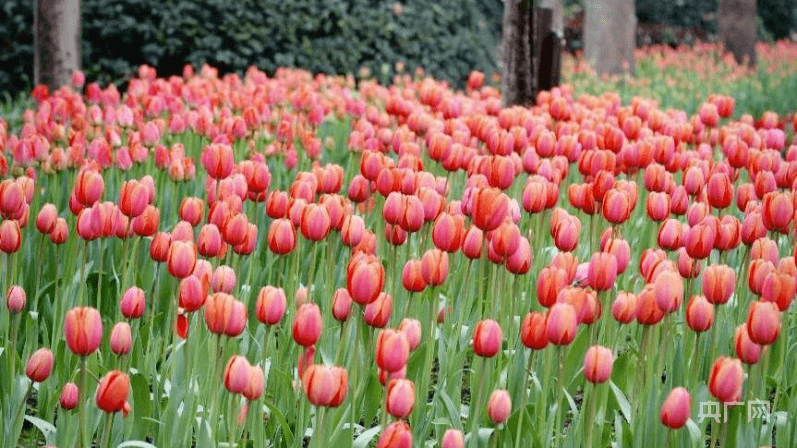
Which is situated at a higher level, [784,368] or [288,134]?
[288,134]

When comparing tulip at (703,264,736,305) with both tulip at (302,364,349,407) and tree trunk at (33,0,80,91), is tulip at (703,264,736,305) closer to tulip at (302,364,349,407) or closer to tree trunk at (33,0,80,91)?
tulip at (302,364,349,407)

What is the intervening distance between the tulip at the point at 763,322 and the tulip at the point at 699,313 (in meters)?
0.19

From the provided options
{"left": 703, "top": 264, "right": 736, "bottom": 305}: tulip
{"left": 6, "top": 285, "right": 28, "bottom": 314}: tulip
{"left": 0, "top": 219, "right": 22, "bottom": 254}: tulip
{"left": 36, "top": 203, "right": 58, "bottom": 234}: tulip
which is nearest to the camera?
{"left": 703, "top": 264, "right": 736, "bottom": 305}: tulip

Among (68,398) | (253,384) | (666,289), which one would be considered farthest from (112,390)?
(666,289)

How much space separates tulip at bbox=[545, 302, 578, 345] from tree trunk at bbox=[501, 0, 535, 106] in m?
5.27

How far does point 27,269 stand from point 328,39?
7.32 meters

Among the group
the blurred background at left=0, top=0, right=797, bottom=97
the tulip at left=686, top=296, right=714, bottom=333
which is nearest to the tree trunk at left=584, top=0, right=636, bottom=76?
the blurred background at left=0, top=0, right=797, bottom=97

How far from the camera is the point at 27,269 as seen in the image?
3654 millimetres

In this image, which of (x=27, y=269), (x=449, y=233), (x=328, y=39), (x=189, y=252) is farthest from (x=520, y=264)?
(x=328, y=39)

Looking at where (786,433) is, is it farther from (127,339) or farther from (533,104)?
(533,104)

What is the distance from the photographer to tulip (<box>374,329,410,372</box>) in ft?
6.60

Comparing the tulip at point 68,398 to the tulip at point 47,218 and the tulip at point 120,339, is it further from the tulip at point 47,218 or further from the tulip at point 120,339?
the tulip at point 47,218

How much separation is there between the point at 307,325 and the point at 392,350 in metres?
0.22

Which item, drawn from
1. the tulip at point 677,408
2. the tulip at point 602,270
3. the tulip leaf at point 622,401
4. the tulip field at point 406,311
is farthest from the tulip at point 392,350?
the tulip leaf at point 622,401
